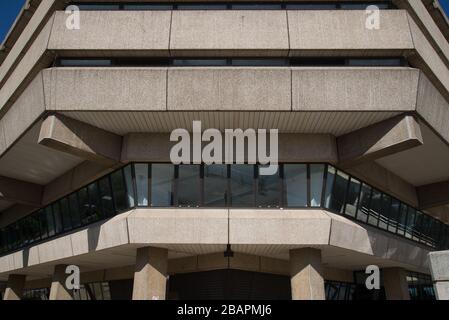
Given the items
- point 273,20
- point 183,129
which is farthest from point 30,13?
point 273,20

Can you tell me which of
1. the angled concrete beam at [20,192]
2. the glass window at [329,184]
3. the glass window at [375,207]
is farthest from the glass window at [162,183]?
the angled concrete beam at [20,192]

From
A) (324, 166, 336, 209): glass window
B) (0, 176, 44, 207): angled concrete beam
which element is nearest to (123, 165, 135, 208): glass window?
(324, 166, 336, 209): glass window

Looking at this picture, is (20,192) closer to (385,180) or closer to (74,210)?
(74,210)

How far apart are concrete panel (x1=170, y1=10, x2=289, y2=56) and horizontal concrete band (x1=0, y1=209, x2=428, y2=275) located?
20.1ft

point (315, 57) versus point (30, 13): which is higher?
point (30, 13)

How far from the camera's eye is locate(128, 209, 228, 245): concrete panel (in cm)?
1500

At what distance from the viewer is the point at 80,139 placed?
15305 millimetres

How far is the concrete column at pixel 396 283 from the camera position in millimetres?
19734

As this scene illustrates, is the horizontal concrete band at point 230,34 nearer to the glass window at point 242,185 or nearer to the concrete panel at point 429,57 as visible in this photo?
the concrete panel at point 429,57

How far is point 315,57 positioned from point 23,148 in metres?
12.9

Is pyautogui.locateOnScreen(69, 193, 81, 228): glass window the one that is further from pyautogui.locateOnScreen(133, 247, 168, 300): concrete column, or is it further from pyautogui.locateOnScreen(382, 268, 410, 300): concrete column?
pyautogui.locateOnScreen(382, 268, 410, 300): concrete column

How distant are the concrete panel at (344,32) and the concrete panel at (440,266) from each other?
831 cm

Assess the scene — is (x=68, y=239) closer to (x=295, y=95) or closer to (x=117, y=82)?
(x=117, y=82)

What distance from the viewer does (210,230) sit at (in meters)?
15.1
